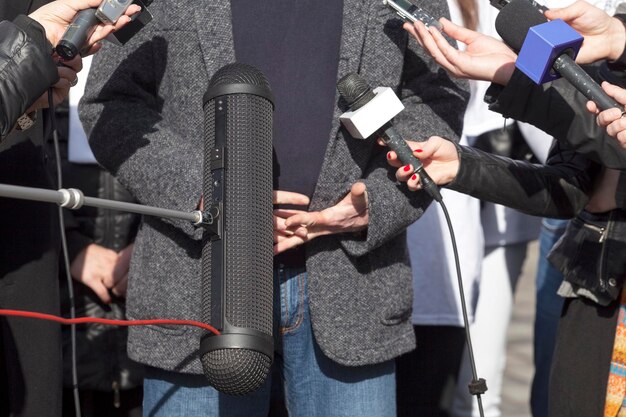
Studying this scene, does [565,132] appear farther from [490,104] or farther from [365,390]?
[365,390]

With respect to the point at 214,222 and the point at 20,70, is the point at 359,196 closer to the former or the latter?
the point at 214,222

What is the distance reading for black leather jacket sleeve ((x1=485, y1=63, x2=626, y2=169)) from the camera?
2.26 metres

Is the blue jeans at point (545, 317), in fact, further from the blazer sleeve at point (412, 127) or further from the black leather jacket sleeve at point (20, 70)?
the black leather jacket sleeve at point (20, 70)

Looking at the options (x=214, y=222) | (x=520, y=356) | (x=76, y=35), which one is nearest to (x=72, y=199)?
(x=214, y=222)

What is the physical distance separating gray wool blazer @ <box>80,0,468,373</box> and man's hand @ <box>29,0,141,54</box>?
245 millimetres

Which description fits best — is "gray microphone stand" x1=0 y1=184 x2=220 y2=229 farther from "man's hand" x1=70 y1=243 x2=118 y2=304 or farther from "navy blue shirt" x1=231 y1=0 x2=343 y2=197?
"man's hand" x1=70 y1=243 x2=118 y2=304

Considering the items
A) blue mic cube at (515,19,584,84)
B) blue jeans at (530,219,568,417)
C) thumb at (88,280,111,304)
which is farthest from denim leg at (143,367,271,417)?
blue jeans at (530,219,568,417)

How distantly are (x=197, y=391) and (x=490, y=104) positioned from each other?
84 cm

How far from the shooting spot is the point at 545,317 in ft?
11.6

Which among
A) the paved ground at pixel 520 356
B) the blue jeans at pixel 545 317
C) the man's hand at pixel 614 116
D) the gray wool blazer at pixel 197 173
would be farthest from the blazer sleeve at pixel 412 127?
the paved ground at pixel 520 356

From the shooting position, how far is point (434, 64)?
2430 millimetres

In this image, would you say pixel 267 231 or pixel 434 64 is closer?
pixel 267 231

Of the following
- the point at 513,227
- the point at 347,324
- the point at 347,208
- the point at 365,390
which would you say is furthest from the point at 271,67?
the point at 513,227

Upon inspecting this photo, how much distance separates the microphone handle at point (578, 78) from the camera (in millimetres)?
1905
